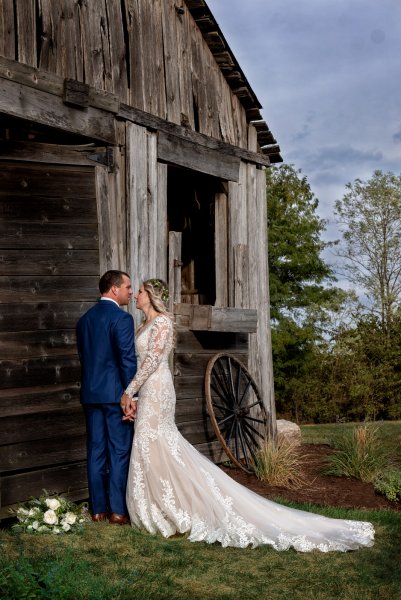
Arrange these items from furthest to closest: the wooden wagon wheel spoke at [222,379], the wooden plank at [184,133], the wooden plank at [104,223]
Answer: the wooden wagon wheel spoke at [222,379], the wooden plank at [184,133], the wooden plank at [104,223]

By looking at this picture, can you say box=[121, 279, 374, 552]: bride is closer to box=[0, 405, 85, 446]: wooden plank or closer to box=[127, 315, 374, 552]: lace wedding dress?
box=[127, 315, 374, 552]: lace wedding dress

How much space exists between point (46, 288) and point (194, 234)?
4503 millimetres

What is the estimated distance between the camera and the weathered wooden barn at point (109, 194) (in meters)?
7.26

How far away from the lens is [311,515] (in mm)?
6766

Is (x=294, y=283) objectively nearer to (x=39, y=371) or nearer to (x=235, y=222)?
(x=235, y=222)

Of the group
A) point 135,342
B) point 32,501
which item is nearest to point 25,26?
point 135,342

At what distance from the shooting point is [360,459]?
10.0m

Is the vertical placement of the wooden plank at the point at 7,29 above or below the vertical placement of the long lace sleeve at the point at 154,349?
above

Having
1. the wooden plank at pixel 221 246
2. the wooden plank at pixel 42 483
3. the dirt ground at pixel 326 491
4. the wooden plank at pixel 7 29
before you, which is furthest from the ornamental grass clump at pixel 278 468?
the wooden plank at pixel 7 29

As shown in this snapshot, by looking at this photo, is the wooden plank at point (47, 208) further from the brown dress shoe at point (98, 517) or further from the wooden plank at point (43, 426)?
the brown dress shoe at point (98, 517)

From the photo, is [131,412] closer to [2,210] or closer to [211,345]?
[2,210]

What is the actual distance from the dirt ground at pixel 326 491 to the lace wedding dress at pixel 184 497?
2.10 metres

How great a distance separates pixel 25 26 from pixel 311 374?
18.7 metres

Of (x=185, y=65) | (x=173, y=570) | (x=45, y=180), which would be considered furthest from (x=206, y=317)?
(x=173, y=570)
